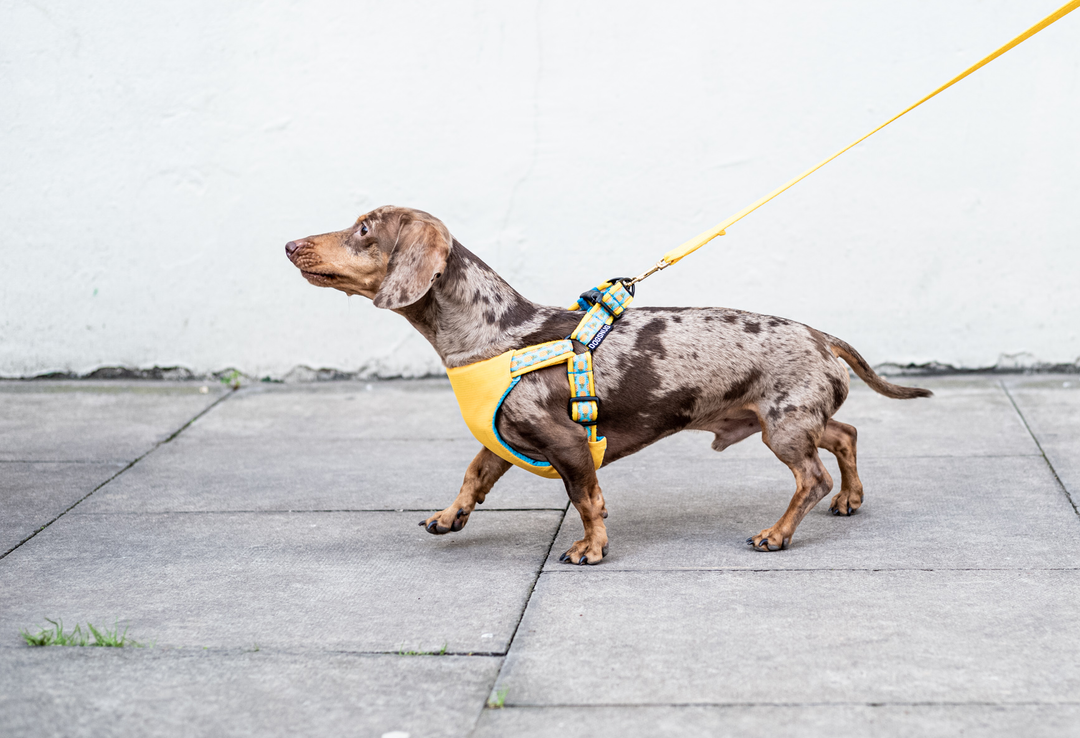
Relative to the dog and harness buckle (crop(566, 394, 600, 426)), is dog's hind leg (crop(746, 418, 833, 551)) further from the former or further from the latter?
harness buckle (crop(566, 394, 600, 426))

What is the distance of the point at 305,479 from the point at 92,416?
2019 mm

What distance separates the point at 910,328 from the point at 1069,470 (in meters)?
2.06

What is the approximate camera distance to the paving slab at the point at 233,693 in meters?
2.87

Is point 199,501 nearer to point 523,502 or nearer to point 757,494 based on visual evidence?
point 523,502

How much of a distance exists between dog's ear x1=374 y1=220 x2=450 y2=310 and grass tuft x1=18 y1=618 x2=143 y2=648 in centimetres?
140

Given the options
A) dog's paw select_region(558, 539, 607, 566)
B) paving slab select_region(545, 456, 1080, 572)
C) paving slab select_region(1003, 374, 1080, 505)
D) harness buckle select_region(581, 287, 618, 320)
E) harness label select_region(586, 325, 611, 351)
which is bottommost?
paving slab select_region(1003, 374, 1080, 505)

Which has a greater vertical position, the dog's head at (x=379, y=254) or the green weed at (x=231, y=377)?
the dog's head at (x=379, y=254)

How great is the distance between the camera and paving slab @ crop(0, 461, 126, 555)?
4602 millimetres

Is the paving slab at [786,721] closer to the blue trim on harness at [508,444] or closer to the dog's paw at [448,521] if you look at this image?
the blue trim on harness at [508,444]

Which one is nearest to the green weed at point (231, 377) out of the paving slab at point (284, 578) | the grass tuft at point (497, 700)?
the paving slab at point (284, 578)

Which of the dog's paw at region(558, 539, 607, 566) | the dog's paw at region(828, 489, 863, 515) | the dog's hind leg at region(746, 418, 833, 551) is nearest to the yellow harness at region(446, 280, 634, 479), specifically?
the dog's paw at region(558, 539, 607, 566)

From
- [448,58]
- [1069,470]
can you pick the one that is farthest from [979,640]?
[448,58]

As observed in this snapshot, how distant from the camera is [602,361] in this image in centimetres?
406

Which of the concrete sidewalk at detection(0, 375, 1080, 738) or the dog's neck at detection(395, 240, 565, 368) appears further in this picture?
the dog's neck at detection(395, 240, 565, 368)
